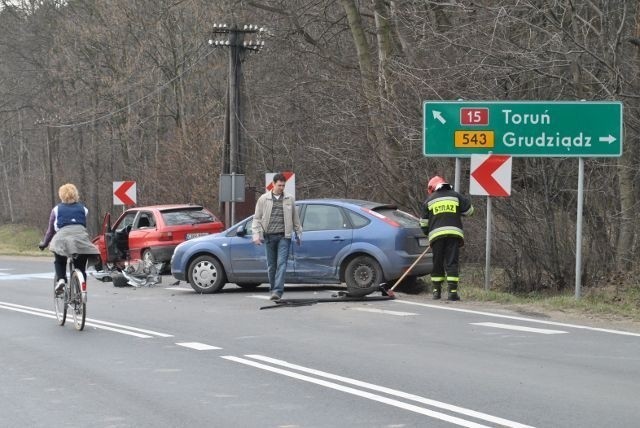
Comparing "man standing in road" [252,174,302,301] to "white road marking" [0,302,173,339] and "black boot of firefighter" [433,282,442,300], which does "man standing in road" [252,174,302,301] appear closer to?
"black boot of firefighter" [433,282,442,300]

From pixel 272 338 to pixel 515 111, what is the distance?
6.23 m

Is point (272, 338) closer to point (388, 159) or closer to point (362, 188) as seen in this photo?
point (388, 159)

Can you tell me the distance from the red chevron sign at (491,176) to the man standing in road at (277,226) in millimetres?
2837

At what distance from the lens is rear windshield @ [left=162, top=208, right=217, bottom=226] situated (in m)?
22.0

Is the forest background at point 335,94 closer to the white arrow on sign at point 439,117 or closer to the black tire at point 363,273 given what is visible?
the white arrow on sign at point 439,117

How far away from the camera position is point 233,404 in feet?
23.9

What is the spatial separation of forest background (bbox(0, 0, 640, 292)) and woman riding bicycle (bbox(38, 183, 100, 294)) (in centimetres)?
738

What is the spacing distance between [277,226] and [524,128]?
4.11 meters

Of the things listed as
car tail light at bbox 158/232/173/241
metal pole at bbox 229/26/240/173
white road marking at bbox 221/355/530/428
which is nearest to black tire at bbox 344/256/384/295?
white road marking at bbox 221/355/530/428

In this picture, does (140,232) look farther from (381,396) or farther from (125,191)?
(381,396)

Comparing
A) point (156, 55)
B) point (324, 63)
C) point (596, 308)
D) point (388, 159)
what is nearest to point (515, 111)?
point (596, 308)

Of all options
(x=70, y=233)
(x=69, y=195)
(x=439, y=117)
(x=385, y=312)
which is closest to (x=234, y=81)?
(x=439, y=117)

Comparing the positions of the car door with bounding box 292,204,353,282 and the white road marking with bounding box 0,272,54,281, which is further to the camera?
the white road marking with bounding box 0,272,54,281

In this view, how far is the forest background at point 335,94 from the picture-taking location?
1603 centimetres
